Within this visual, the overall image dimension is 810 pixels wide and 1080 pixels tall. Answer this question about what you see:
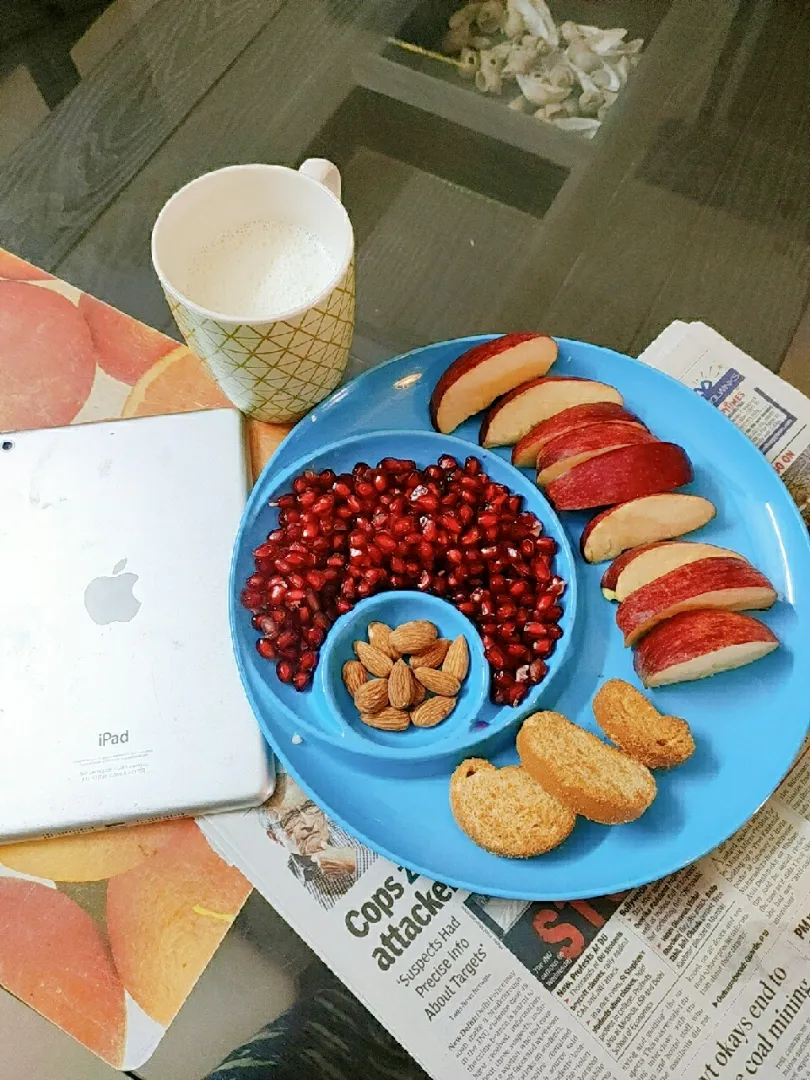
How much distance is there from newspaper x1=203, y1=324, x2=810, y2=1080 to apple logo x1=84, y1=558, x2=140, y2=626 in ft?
0.81

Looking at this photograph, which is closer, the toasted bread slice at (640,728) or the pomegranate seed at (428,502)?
the toasted bread slice at (640,728)

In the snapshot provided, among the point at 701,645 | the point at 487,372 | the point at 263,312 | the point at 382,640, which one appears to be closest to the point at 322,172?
the point at 263,312

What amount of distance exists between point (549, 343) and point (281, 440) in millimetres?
339

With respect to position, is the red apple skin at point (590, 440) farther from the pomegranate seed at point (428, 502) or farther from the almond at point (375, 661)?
the almond at point (375, 661)

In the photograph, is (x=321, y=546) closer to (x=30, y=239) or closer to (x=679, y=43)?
(x=30, y=239)

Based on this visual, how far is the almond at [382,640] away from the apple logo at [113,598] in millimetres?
268

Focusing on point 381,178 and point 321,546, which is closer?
point 321,546

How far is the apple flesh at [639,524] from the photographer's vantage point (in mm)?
891

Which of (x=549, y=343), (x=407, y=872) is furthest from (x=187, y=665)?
(x=549, y=343)

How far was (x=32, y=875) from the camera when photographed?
0.88m

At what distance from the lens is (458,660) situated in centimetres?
87

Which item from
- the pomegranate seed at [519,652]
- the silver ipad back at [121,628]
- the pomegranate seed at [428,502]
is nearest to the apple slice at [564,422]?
the pomegranate seed at [428,502]

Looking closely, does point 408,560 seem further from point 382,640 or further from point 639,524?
point 639,524

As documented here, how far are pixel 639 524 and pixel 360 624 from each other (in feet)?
1.03
